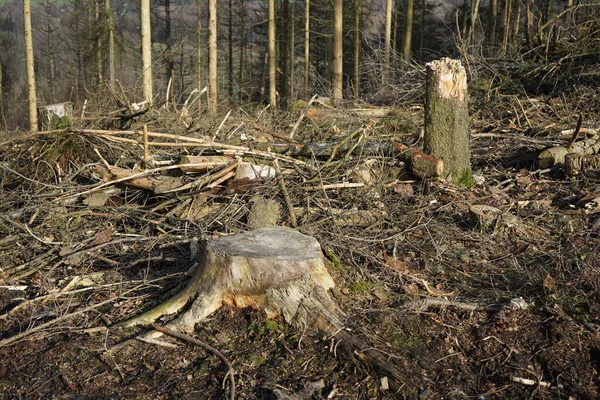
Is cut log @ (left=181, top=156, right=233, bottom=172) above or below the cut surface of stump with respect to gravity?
above

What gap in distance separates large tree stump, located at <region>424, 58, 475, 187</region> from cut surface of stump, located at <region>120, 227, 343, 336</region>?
9.16ft

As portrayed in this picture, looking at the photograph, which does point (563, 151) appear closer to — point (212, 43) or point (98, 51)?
point (212, 43)

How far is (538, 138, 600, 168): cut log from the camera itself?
7.00m

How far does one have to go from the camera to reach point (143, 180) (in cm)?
581

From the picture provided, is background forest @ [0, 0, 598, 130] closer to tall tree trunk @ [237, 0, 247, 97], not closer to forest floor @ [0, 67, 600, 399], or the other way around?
tall tree trunk @ [237, 0, 247, 97]

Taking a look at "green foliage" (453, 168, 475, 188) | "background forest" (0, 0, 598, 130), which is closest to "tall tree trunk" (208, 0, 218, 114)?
"background forest" (0, 0, 598, 130)

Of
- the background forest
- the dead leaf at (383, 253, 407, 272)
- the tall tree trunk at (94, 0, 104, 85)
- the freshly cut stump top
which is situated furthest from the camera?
the tall tree trunk at (94, 0, 104, 85)

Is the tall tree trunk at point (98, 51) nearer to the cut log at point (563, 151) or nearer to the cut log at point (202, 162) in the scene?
the cut log at point (202, 162)

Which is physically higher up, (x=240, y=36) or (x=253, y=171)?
(x=240, y=36)

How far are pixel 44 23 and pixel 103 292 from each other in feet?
92.0

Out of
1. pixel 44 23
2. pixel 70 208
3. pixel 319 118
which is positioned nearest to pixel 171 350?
pixel 70 208

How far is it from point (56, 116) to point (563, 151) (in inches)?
229

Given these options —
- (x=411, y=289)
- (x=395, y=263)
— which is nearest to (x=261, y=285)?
(x=411, y=289)

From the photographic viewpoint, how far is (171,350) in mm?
3814
